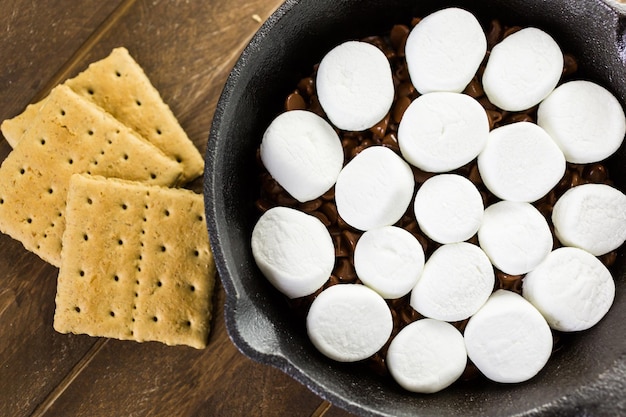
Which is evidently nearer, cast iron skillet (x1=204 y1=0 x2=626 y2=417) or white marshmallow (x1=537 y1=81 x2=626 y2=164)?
cast iron skillet (x1=204 y1=0 x2=626 y2=417)

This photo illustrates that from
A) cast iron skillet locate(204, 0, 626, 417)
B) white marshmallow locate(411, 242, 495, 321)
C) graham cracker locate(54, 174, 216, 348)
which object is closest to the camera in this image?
cast iron skillet locate(204, 0, 626, 417)

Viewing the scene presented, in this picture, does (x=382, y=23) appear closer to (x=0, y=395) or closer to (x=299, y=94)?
(x=299, y=94)

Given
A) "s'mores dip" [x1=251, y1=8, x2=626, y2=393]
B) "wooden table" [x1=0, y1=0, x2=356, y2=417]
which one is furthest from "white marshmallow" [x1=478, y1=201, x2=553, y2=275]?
"wooden table" [x1=0, y1=0, x2=356, y2=417]

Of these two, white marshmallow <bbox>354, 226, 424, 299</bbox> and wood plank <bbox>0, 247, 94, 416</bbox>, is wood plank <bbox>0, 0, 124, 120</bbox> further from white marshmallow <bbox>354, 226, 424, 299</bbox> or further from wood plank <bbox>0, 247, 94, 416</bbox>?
white marshmallow <bbox>354, 226, 424, 299</bbox>

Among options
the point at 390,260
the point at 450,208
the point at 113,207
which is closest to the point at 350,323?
the point at 390,260

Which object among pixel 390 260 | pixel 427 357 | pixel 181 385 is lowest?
pixel 181 385

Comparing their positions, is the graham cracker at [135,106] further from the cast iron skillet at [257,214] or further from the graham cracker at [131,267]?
the cast iron skillet at [257,214]

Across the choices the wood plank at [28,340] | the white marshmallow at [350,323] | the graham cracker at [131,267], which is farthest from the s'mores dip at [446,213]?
the wood plank at [28,340]

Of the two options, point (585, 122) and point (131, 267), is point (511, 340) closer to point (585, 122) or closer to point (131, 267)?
point (585, 122)
